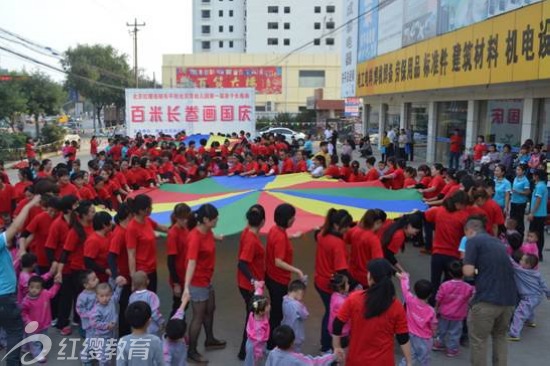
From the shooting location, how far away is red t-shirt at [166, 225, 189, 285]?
5.36m

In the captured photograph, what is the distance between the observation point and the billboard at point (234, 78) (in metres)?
52.4

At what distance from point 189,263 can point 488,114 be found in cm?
1401

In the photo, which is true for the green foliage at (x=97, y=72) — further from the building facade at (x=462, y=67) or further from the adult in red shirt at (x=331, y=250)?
the adult in red shirt at (x=331, y=250)

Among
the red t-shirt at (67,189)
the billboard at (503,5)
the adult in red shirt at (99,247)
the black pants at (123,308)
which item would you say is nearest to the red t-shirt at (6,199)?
the red t-shirt at (67,189)

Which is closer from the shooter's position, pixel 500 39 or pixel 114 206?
pixel 114 206

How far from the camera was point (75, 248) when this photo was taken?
18.3 feet

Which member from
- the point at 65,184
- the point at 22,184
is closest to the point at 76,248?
the point at 65,184

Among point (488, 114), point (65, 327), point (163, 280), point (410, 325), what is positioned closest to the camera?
point (410, 325)

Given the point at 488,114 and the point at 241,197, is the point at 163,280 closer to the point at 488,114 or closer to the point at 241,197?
the point at 241,197

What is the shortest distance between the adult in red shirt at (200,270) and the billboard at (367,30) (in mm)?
20610

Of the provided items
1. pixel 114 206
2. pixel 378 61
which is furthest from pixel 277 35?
pixel 114 206

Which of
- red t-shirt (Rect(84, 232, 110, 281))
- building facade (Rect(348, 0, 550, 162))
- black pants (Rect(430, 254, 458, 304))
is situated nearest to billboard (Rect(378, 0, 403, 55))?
building facade (Rect(348, 0, 550, 162))

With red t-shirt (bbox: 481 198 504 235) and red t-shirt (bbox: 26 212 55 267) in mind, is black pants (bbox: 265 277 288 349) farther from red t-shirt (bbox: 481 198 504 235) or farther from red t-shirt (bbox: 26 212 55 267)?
red t-shirt (bbox: 481 198 504 235)

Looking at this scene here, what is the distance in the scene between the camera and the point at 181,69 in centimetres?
5372
